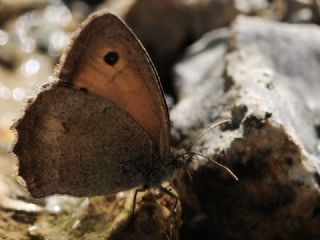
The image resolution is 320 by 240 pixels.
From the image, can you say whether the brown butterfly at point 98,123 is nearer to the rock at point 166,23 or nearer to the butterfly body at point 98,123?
the butterfly body at point 98,123

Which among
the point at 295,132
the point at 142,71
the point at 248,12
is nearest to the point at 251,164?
the point at 295,132

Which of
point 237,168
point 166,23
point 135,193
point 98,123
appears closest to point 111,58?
point 98,123

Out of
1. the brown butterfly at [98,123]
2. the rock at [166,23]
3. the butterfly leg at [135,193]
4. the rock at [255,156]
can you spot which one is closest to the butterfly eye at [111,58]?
the brown butterfly at [98,123]

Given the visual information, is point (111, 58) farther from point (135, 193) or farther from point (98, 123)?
point (135, 193)

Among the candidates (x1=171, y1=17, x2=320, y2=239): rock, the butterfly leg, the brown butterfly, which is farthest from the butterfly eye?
(x1=171, y1=17, x2=320, y2=239): rock

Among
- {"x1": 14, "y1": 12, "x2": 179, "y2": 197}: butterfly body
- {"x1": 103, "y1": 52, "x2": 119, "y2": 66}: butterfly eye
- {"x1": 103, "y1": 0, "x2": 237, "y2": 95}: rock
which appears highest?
{"x1": 103, "y1": 52, "x2": 119, "y2": 66}: butterfly eye

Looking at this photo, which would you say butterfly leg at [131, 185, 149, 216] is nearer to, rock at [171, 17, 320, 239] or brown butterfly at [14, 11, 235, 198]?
brown butterfly at [14, 11, 235, 198]

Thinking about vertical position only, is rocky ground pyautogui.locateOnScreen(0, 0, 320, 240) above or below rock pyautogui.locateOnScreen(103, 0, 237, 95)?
above
